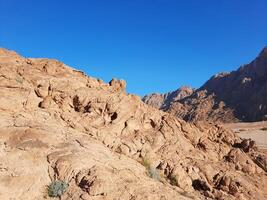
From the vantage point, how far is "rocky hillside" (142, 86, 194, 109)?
170 meters

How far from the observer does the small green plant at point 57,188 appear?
10.4m

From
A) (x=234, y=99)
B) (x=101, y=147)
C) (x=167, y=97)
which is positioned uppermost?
(x=167, y=97)

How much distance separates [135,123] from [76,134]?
3108mm

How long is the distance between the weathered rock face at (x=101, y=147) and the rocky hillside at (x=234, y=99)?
73687 mm

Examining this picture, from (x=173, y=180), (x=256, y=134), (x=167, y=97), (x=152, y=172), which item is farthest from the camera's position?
(x=167, y=97)

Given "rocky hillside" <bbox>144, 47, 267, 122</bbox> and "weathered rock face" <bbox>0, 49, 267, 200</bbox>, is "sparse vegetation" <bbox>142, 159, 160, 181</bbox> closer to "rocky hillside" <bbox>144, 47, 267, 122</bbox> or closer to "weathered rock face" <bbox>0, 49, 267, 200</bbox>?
"weathered rock face" <bbox>0, 49, 267, 200</bbox>

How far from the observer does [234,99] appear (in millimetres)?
110188

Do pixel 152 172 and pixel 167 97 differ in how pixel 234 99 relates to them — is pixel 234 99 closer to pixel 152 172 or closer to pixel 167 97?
pixel 167 97

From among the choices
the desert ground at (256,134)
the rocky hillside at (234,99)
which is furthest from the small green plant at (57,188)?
the rocky hillside at (234,99)

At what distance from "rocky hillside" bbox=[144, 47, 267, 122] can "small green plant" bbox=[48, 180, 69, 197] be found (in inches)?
3173

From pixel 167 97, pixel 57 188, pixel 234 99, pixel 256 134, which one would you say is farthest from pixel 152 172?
pixel 167 97

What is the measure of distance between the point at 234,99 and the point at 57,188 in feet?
342

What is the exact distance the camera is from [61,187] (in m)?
10.4

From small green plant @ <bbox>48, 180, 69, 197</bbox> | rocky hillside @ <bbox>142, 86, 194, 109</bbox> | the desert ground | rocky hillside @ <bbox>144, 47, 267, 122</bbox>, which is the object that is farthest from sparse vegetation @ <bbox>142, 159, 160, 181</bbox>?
rocky hillside @ <bbox>142, 86, 194, 109</bbox>
